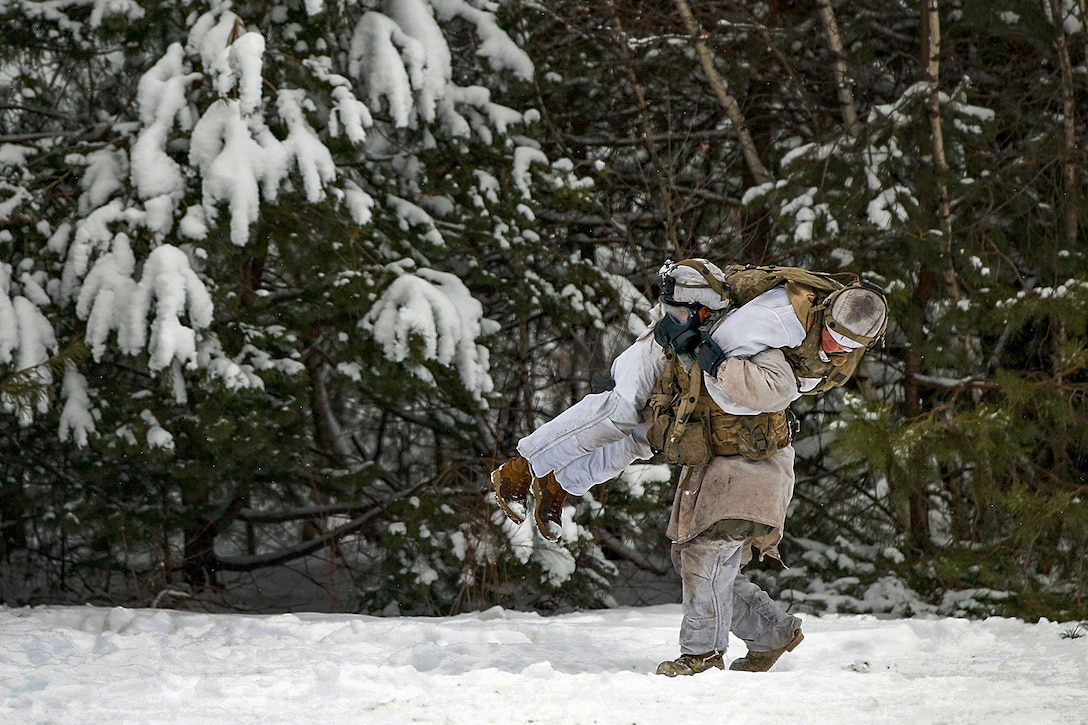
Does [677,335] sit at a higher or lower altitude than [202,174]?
lower

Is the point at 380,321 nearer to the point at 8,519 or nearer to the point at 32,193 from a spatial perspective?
the point at 32,193

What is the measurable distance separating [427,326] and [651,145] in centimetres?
255

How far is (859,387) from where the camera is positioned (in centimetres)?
699

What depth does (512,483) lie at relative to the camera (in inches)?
147

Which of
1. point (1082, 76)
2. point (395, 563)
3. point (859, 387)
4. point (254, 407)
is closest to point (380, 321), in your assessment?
point (254, 407)

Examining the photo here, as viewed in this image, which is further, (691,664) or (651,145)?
(651,145)

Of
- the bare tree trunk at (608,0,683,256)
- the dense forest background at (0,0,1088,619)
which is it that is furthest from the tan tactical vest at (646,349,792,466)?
the bare tree trunk at (608,0,683,256)

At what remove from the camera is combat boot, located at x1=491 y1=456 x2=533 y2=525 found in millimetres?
3725

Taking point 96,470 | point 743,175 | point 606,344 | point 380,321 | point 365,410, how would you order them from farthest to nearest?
point 365,410 → point 743,175 → point 606,344 → point 96,470 → point 380,321

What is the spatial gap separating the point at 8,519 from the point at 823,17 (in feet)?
23.0

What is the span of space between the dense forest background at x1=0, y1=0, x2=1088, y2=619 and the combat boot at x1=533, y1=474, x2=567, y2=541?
7.53 ft

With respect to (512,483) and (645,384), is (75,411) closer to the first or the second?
(512,483)

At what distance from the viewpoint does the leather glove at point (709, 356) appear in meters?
3.23

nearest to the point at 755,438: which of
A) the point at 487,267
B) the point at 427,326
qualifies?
the point at 427,326
